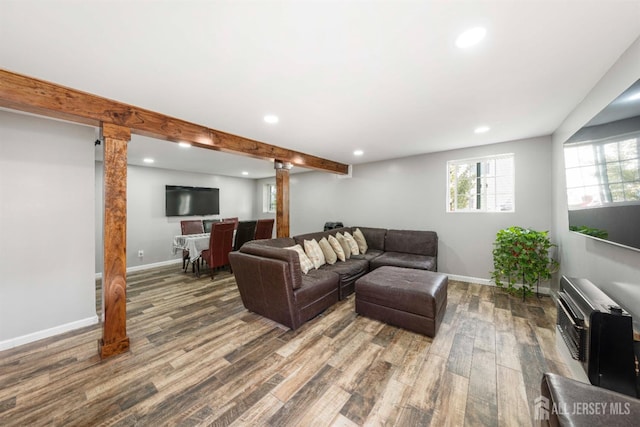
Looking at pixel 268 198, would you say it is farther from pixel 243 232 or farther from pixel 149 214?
pixel 149 214

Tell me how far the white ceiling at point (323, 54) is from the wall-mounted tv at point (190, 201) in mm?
3879

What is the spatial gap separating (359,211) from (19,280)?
5111mm

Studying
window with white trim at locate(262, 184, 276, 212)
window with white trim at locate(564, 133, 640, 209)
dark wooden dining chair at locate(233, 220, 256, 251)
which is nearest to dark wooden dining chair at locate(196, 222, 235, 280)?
dark wooden dining chair at locate(233, 220, 256, 251)

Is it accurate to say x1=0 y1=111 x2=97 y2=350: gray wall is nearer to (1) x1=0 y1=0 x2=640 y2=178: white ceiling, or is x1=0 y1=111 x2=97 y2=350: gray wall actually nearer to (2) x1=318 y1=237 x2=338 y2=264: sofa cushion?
(1) x1=0 y1=0 x2=640 y2=178: white ceiling

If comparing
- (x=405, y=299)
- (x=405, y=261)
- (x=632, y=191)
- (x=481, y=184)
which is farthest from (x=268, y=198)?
(x=632, y=191)

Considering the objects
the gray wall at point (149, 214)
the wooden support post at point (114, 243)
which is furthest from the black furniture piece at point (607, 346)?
the gray wall at point (149, 214)

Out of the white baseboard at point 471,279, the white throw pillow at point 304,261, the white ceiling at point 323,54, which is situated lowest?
the white baseboard at point 471,279

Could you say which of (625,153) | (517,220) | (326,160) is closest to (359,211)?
(326,160)

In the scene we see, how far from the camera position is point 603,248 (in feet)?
6.47

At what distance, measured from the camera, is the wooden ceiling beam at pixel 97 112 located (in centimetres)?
174

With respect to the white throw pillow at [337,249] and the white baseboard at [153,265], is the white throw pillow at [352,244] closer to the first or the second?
the white throw pillow at [337,249]

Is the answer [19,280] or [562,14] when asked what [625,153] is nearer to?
[562,14]

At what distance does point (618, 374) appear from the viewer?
1373 millimetres

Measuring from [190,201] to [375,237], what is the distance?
4.78 meters
